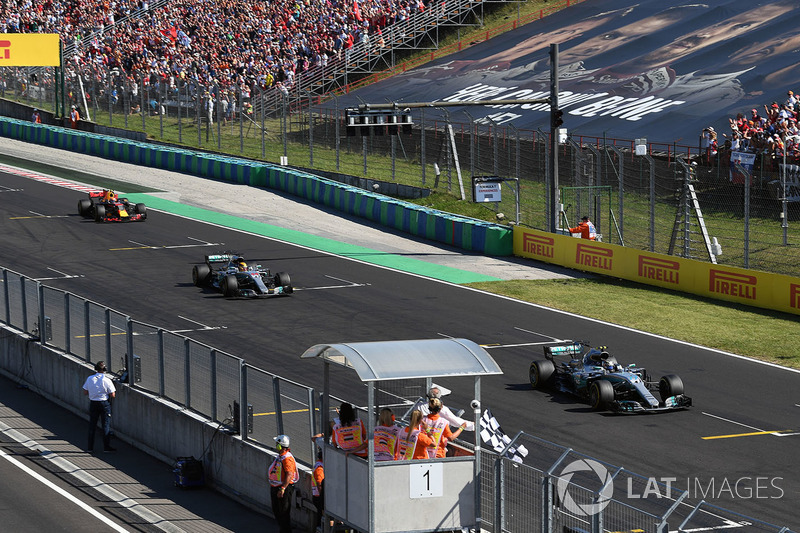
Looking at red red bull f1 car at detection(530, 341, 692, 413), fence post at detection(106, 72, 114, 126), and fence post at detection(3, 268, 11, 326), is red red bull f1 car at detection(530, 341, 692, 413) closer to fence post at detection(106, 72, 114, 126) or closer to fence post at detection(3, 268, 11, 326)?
fence post at detection(3, 268, 11, 326)

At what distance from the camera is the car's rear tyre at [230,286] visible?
28.2 m

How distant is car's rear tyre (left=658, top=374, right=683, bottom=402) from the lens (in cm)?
1945

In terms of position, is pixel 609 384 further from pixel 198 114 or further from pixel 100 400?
pixel 198 114

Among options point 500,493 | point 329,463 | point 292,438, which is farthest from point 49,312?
point 500,493

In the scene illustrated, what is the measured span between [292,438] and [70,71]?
4824cm

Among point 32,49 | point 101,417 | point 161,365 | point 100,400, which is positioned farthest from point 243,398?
point 32,49

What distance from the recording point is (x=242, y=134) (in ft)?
167

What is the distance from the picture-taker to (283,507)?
47.8 feet

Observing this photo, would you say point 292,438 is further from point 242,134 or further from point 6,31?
point 6,31

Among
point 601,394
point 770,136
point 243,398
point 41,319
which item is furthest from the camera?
point 770,136

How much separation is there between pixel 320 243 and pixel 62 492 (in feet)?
68.3

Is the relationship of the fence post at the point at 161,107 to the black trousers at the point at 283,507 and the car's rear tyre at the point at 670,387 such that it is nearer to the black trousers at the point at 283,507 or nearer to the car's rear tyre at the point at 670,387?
the car's rear tyre at the point at 670,387

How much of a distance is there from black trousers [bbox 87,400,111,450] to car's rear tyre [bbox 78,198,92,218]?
68.1ft

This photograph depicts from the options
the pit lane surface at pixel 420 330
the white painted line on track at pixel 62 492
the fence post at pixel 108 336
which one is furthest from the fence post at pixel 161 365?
the pit lane surface at pixel 420 330
